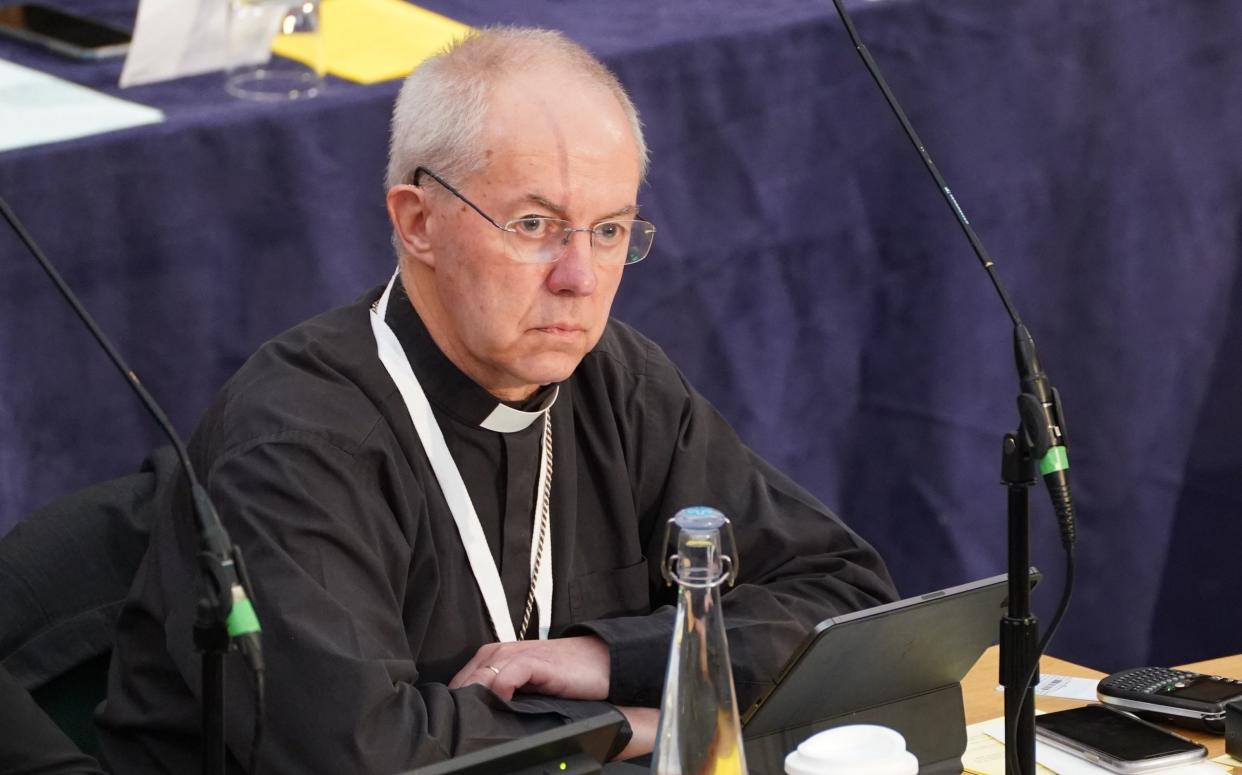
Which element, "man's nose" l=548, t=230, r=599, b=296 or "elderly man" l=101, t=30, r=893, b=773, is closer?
"elderly man" l=101, t=30, r=893, b=773

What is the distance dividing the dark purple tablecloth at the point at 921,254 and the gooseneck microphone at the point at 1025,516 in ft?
4.36

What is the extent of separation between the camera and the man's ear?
6.91 ft

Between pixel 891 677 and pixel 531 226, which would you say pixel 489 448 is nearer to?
pixel 531 226

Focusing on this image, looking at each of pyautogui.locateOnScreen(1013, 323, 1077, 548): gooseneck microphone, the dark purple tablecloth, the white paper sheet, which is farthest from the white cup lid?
the white paper sheet

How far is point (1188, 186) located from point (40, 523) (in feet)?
7.21

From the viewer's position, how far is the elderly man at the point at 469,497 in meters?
1.86

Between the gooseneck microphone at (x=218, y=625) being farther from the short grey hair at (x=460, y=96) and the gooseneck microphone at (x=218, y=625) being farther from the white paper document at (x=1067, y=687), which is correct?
the white paper document at (x=1067, y=687)

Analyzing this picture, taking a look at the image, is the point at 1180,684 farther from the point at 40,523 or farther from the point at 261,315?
the point at 261,315

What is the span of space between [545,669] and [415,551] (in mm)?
187

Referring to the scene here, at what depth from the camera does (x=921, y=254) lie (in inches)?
130

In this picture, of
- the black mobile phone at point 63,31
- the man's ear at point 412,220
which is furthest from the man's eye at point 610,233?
the black mobile phone at point 63,31

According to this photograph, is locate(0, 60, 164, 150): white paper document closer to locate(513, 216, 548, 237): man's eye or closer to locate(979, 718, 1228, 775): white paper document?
locate(513, 216, 548, 237): man's eye

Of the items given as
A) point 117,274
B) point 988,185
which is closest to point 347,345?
point 117,274

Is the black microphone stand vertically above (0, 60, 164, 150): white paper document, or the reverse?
(0, 60, 164, 150): white paper document
